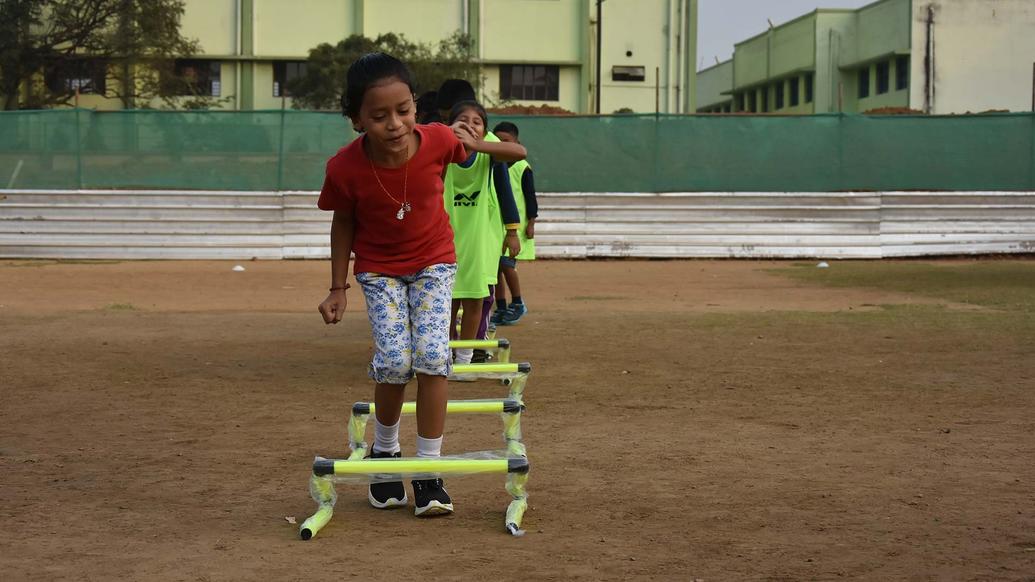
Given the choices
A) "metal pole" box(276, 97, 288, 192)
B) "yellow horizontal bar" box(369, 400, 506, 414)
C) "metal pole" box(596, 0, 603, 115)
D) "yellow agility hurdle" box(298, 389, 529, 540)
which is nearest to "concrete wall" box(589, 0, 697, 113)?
"metal pole" box(596, 0, 603, 115)

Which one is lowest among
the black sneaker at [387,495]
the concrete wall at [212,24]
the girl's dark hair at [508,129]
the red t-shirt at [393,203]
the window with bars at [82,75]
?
the black sneaker at [387,495]

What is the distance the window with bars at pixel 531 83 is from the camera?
5997 cm

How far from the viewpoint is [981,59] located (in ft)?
200

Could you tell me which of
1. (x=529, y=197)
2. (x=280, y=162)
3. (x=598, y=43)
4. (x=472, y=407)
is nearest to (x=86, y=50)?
(x=598, y=43)

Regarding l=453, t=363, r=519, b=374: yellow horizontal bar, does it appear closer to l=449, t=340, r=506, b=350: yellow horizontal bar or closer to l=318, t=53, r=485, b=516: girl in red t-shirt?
l=449, t=340, r=506, b=350: yellow horizontal bar

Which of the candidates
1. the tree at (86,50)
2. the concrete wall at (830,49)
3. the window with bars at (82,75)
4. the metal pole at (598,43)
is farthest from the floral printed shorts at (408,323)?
the concrete wall at (830,49)

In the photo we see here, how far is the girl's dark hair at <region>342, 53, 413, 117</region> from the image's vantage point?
496cm

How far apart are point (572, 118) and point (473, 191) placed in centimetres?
1438

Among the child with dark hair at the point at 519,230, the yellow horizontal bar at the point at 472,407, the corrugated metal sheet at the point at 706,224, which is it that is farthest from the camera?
A: the corrugated metal sheet at the point at 706,224

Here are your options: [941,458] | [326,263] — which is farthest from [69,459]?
[326,263]

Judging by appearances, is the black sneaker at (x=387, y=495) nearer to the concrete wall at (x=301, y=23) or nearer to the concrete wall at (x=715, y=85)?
the concrete wall at (x=301, y=23)

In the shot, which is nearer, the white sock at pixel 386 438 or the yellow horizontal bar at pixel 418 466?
the yellow horizontal bar at pixel 418 466

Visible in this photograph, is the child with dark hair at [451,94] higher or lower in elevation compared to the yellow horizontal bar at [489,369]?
higher

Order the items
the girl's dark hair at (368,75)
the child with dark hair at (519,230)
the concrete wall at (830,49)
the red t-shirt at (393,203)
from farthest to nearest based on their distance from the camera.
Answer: the concrete wall at (830,49) < the child with dark hair at (519,230) < the red t-shirt at (393,203) < the girl's dark hair at (368,75)
